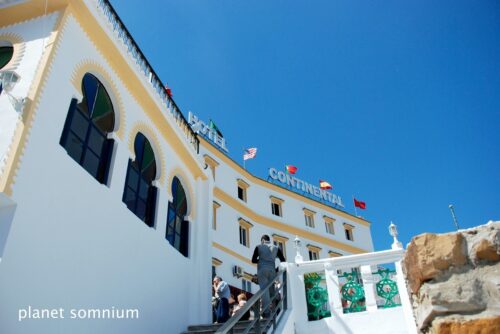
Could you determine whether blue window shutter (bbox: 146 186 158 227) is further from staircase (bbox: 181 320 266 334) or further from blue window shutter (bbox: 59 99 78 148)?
blue window shutter (bbox: 59 99 78 148)

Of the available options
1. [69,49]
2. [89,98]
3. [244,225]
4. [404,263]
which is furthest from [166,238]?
[244,225]

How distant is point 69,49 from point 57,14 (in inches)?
31.0

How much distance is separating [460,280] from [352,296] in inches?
229

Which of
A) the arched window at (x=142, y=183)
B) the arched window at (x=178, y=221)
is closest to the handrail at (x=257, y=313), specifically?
the arched window at (x=142, y=183)

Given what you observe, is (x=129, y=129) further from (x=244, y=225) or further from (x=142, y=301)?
(x=244, y=225)

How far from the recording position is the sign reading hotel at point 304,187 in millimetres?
29080

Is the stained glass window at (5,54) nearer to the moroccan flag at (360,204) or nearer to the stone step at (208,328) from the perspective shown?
the stone step at (208,328)

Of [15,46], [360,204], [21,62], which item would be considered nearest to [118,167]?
[21,62]

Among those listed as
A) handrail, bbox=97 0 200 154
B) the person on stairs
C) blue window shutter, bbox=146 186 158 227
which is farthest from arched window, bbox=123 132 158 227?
the person on stairs

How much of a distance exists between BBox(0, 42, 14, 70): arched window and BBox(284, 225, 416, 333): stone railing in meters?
6.82

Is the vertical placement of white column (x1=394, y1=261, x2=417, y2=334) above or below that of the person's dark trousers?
below

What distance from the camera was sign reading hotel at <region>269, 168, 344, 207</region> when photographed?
29080 mm

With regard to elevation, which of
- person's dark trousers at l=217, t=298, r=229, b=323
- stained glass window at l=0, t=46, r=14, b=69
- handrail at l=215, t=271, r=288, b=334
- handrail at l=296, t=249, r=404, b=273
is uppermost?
stained glass window at l=0, t=46, r=14, b=69

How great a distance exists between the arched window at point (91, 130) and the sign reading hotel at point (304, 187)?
20487mm
